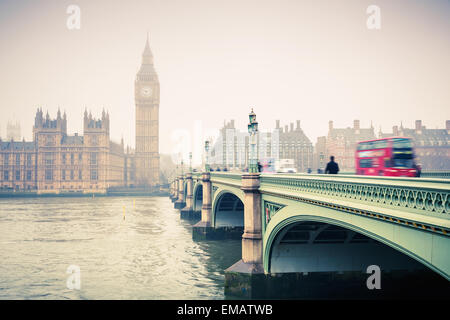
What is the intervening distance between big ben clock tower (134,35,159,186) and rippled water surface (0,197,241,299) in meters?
107

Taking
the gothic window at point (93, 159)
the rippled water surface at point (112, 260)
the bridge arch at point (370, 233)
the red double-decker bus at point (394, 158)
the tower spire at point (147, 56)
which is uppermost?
the tower spire at point (147, 56)

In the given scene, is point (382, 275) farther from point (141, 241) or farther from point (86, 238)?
point (86, 238)

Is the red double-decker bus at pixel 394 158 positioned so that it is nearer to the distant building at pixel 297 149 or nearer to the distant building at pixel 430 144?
the distant building at pixel 430 144

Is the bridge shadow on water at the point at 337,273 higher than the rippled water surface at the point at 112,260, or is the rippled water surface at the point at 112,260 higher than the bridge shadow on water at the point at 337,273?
the bridge shadow on water at the point at 337,273

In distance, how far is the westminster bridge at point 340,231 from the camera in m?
8.08

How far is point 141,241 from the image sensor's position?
40.8 meters

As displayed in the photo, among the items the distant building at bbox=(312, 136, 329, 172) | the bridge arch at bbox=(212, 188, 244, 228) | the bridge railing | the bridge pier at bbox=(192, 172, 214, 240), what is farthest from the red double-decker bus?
the distant building at bbox=(312, 136, 329, 172)

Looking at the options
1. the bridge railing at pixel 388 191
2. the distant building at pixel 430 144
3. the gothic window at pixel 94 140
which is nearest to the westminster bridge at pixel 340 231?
the bridge railing at pixel 388 191

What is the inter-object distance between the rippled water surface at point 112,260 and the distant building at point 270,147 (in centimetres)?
8225

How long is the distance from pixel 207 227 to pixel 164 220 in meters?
19.3

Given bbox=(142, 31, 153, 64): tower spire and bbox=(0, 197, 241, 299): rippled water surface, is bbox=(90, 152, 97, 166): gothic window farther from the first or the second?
bbox=(0, 197, 241, 299): rippled water surface

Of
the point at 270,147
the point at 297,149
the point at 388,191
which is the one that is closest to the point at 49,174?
the point at 270,147

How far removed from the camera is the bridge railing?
775 centimetres
